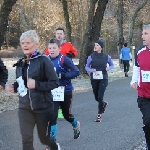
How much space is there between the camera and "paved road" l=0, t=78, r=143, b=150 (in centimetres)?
756

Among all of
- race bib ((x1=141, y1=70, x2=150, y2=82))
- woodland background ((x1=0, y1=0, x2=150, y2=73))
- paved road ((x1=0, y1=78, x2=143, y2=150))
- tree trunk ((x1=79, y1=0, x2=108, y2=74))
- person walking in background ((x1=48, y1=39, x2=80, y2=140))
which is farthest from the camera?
woodland background ((x1=0, y1=0, x2=150, y2=73))

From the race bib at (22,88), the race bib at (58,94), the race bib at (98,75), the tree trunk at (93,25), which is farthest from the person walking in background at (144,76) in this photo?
the tree trunk at (93,25)

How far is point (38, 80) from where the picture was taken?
563 cm

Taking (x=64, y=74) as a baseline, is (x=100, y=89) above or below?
below

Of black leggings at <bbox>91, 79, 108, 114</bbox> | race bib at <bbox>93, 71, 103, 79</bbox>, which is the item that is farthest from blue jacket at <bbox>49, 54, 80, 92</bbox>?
black leggings at <bbox>91, 79, 108, 114</bbox>

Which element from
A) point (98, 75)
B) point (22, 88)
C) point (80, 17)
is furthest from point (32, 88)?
point (80, 17)

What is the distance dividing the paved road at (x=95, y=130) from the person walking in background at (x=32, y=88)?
178cm

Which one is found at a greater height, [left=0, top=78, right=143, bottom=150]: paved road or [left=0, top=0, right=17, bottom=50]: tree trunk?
[left=0, top=0, right=17, bottom=50]: tree trunk

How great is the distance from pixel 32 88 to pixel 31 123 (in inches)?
18.3

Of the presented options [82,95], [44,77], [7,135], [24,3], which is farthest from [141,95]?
[24,3]

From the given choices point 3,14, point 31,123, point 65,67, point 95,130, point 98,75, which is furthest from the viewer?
point 3,14

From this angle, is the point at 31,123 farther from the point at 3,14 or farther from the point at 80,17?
the point at 80,17

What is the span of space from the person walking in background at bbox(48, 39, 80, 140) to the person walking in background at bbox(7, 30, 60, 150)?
1.38 meters

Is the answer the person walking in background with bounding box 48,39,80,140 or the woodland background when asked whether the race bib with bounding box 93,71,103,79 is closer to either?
the person walking in background with bounding box 48,39,80,140
